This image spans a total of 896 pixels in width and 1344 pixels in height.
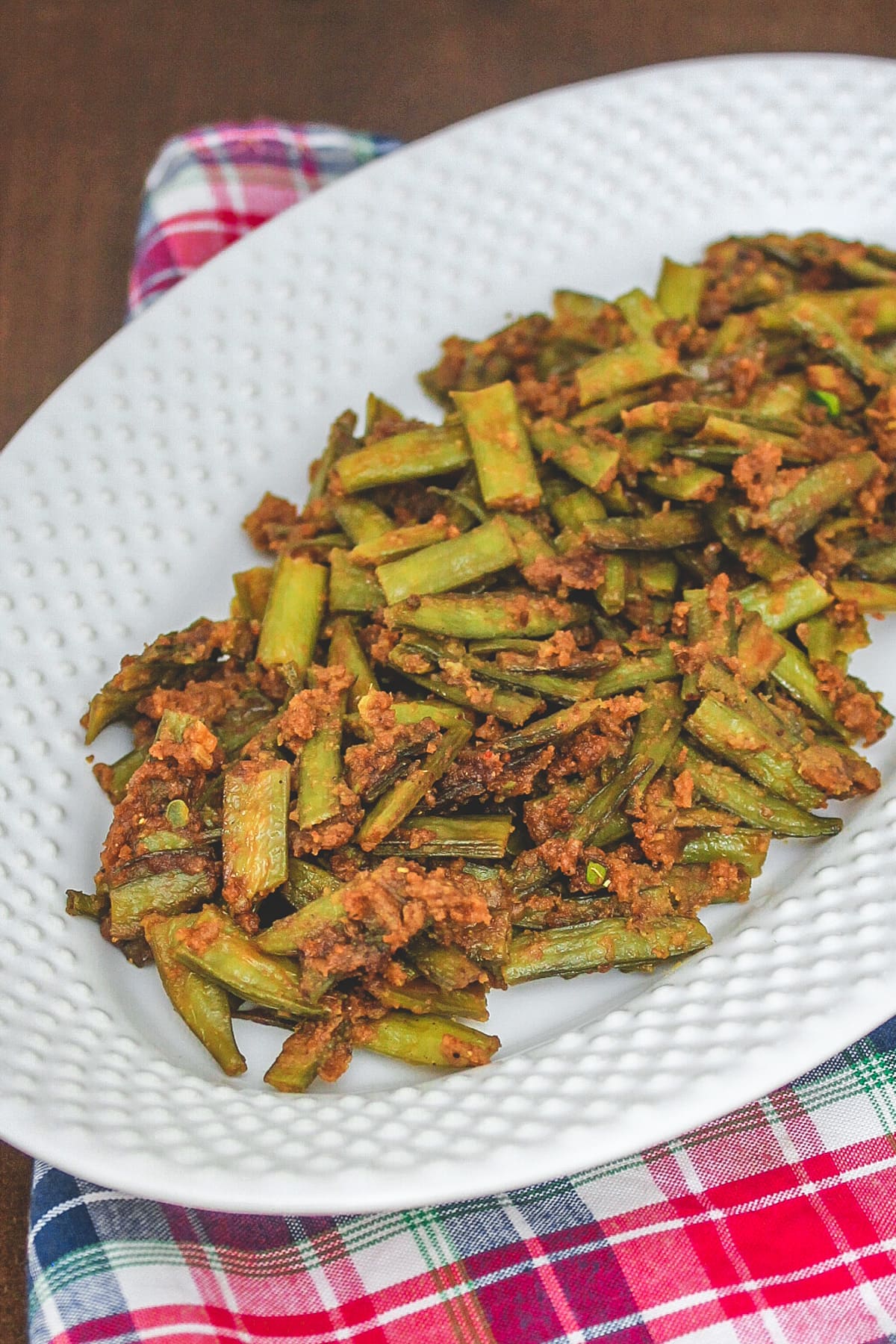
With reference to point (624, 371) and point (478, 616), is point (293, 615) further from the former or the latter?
point (624, 371)

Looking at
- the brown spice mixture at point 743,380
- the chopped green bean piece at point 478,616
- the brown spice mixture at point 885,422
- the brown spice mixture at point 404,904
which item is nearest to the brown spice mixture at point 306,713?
the chopped green bean piece at point 478,616

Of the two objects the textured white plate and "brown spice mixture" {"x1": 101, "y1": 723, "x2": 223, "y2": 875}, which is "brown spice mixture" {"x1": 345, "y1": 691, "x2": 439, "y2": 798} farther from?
the textured white plate

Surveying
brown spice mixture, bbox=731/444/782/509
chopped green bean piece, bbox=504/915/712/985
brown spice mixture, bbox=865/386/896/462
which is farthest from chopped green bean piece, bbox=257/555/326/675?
brown spice mixture, bbox=865/386/896/462

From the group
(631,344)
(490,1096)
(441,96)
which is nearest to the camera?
(490,1096)

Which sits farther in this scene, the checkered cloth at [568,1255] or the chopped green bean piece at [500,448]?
the chopped green bean piece at [500,448]

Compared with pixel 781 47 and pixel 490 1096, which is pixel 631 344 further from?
pixel 781 47

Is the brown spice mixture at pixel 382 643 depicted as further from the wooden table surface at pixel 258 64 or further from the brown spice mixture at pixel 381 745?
the wooden table surface at pixel 258 64

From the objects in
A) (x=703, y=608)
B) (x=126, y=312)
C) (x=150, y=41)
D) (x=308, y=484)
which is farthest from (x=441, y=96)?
(x=703, y=608)
